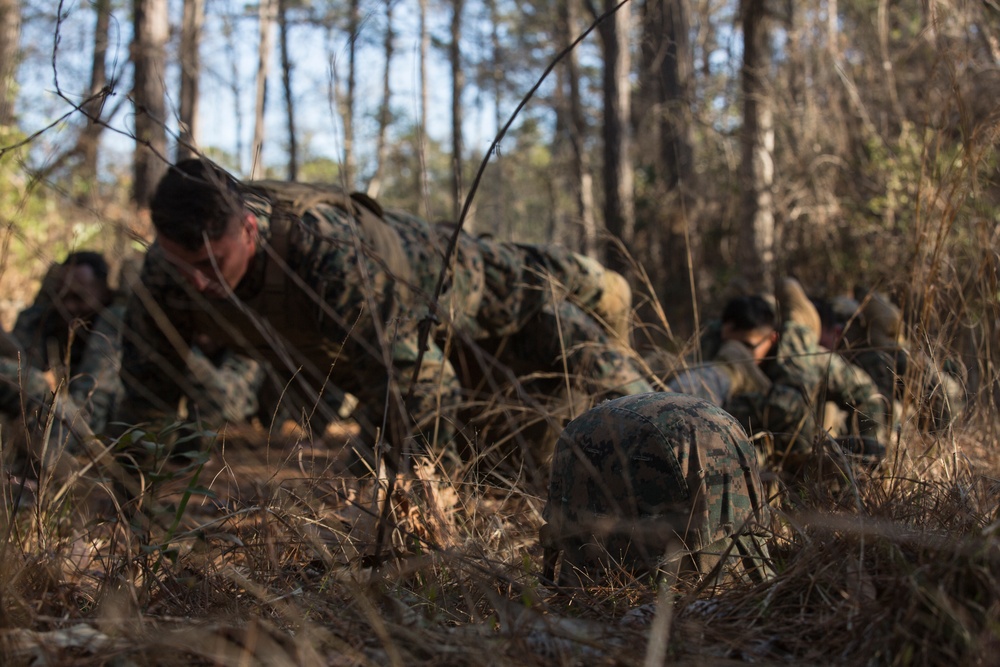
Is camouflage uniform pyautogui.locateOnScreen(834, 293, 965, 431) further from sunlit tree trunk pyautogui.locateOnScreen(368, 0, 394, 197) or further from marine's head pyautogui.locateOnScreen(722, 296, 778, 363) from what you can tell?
sunlit tree trunk pyautogui.locateOnScreen(368, 0, 394, 197)

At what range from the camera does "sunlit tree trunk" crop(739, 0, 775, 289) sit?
21.4ft

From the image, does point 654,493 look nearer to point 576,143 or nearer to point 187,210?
point 187,210

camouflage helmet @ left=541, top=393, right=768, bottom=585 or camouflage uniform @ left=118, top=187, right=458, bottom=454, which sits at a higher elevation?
camouflage uniform @ left=118, top=187, right=458, bottom=454

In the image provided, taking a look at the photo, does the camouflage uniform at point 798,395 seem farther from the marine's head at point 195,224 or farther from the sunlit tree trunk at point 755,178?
the sunlit tree trunk at point 755,178

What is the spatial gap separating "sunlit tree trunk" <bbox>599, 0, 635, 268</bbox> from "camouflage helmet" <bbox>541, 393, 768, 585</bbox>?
16.0ft

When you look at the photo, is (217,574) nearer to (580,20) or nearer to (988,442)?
(988,442)

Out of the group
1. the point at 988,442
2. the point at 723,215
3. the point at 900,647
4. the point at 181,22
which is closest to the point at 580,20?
the point at 181,22

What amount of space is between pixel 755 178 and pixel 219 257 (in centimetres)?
505

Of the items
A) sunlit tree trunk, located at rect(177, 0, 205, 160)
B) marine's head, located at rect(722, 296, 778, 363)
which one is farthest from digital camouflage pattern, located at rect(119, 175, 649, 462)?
sunlit tree trunk, located at rect(177, 0, 205, 160)

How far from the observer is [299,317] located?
302 cm

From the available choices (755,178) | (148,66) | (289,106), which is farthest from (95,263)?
(289,106)

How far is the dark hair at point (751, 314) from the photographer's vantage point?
151 inches

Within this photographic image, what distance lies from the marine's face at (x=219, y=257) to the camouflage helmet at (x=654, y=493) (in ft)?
4.58

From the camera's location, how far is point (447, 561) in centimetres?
153
